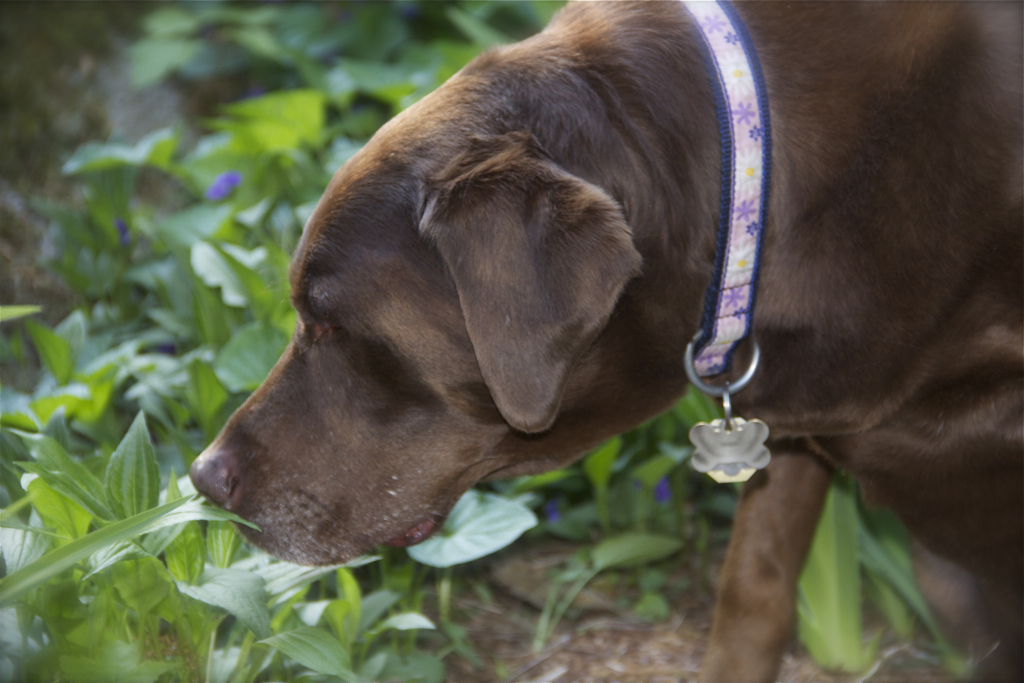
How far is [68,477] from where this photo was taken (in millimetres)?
1673

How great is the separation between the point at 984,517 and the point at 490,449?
41.8 inches

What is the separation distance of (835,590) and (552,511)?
83 cm

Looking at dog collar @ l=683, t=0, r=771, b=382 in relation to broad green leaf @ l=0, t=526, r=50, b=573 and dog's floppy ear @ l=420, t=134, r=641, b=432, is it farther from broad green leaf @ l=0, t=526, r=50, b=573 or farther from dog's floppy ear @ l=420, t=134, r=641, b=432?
broad green leaf @ l=0, t=526, r=50, b=573

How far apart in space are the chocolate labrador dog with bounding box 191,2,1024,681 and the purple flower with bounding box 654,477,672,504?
32.8 inches

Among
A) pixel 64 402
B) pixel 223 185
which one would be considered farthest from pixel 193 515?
pixel 223 185

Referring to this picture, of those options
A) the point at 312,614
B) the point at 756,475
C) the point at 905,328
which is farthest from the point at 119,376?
the point at 905,328

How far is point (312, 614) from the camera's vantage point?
6.24ft

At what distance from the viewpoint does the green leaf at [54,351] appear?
2543 mm

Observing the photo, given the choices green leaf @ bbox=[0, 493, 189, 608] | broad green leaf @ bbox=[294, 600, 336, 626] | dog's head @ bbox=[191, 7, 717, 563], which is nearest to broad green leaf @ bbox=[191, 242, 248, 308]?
dog's head @ bbox=[191, 7, 717, 563]

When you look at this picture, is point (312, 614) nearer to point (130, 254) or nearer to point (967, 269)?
point (967, 269)

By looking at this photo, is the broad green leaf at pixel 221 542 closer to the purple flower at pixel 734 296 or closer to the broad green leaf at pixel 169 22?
the purple flower at pixel 734 296

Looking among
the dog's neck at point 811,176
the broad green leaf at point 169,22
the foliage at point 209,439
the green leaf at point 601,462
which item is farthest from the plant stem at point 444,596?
the broad green leaf at point 169,22

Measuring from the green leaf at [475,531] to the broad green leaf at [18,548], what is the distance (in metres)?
0.76

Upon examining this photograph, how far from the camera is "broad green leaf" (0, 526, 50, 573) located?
1598 millimetres
